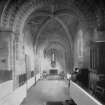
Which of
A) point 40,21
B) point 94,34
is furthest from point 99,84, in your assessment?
point 40,21

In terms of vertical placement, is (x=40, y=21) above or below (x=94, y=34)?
above

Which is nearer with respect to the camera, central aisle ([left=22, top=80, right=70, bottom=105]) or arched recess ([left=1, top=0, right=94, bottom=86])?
central aisle ([left=22, top=80, right=70, bottom=105])

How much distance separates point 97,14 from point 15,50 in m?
4.78

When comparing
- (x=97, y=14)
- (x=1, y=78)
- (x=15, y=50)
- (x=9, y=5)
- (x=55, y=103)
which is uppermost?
(x=9, y=5)

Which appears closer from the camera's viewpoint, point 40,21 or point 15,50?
point 15,50

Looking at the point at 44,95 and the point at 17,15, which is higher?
the point at 17,15

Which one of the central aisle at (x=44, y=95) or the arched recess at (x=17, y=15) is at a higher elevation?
the arched recess at (x=17, y=15)

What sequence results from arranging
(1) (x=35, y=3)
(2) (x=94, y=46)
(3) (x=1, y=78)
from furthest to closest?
(1) (x=35, y=3) < (3) (x=1, y=78) < (2) (x=94, y=46)

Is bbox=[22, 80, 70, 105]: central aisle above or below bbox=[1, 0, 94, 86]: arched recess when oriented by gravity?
below

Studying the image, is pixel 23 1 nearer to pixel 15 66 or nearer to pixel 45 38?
pixel 15 66

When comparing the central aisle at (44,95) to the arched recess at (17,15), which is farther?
the arched recess at (17,15)

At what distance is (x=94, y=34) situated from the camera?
9.57m

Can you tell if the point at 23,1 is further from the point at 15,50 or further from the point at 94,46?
the point at 94,46

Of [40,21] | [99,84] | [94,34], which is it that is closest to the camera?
[99,84]
